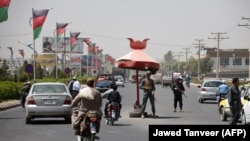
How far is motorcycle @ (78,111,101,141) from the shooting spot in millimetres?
14336

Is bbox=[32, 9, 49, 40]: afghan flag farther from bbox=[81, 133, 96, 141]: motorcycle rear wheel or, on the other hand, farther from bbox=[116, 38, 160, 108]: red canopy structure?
bbox=[81, 133, 96, 141]: motorcycle rear wheel

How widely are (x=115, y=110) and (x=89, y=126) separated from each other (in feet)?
30.5

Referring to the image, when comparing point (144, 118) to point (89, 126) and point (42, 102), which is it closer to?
point (42, 102)

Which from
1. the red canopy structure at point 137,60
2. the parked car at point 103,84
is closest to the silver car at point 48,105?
the red canopy structure at point 137,60

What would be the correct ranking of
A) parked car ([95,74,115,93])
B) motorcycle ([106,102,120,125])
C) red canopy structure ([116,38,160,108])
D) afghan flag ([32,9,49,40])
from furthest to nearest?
parked car ([95,74,115,93]) < afghan flag ([32,9,49,40]) < red canopy structure ([116,38,160,108]) < motorcycle ([106,102,120,125])

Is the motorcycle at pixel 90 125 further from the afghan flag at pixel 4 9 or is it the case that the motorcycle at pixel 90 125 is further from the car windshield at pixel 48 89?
the afghan flag at pixel 4 9

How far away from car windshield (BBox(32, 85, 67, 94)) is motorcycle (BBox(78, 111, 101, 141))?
1011cm

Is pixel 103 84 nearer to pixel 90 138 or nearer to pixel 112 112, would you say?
pixel 112 112

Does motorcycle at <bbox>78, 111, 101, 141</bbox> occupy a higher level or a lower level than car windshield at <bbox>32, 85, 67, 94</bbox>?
lower

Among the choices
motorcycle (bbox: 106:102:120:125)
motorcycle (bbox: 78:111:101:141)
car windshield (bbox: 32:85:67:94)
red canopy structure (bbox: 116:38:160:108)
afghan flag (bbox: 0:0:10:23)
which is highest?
afghan flag (bbox: 0:0:10:23)

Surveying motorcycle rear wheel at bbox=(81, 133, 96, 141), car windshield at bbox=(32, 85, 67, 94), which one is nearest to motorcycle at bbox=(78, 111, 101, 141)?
motorcycle rear wheel at bbox=(81, 133, 96, 141)

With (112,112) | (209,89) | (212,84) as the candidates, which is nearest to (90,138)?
(112,112)

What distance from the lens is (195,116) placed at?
28422 millimetres

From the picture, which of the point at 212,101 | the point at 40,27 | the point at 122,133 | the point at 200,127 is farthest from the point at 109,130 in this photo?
the point at 40,27
